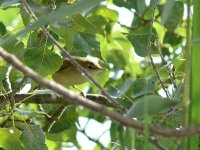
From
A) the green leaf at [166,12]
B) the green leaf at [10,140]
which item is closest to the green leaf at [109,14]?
the green leaf at [10,140]

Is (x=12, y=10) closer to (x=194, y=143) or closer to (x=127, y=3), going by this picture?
(x=127, y=3)

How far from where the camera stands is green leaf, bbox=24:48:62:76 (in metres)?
1.57

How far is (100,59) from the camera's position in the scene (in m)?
1.86

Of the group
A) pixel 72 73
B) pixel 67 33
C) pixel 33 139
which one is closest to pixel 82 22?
pixel 67 33

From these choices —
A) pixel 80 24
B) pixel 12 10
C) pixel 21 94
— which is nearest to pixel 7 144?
pixel 21 94

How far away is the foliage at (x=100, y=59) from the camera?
865 millimetres

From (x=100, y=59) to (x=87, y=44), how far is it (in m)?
0.09

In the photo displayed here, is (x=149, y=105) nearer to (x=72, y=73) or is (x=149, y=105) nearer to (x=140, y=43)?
(x=140, y=43)

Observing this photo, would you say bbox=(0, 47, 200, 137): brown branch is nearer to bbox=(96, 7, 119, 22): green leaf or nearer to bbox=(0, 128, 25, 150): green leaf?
bbox=(0, 128, 25, 150): green leaf

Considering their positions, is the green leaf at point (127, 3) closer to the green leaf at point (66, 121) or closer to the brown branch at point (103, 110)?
the green leaf at point (66, 121)

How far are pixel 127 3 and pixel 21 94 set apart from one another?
0.77m

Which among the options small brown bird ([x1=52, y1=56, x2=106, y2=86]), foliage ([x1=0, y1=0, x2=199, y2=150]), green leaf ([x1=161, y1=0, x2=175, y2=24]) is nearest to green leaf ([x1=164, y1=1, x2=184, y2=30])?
foliage ([x1=0, y1=0, x2=199, y2=150])

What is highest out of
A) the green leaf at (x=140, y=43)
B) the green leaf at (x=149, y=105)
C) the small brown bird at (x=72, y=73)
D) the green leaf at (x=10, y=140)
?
the green leaf at (x=149, y=105)

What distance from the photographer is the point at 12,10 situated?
7.82 feet
